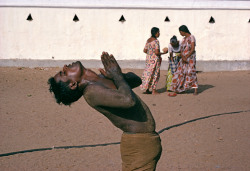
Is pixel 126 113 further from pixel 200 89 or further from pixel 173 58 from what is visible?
pixel 200 89

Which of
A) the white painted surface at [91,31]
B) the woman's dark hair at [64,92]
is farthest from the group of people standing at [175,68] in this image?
the woman's dark hair at [64,92]

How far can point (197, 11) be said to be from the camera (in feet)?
48.4

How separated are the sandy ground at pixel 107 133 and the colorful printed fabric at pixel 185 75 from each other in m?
0.31

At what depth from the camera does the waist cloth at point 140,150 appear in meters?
3.47

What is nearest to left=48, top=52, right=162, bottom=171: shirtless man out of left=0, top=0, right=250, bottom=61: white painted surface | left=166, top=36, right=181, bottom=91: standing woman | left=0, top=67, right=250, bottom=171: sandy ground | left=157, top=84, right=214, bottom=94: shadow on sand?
left=0, top=67, right=250, bottom=171: sandy ground

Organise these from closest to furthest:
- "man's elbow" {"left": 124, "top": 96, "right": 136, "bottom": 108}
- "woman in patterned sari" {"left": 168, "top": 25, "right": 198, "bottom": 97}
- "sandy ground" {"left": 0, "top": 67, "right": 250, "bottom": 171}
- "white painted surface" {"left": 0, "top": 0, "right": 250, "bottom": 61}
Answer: "man's elbow" {"left": 124, "top": 96, "right": 136, "bottom": 108} < "sandy ground" {"left": 0, "top": 67, "right": 250, "bottom": 171} < "woman in patterned sari" {"left": 168, "top": 25, "right": 198, "bottom": 97} < "white painted surface" {"left": 0, "top": 0, "right": 250, "bottom": 61}

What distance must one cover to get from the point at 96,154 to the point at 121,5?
8.80 meters

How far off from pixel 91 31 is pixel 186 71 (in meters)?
4.68

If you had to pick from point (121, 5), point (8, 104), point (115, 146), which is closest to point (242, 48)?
point (121, 5)

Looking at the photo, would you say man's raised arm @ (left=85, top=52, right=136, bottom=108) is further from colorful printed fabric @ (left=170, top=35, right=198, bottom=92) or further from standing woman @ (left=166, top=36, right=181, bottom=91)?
standing woman @ (left=166, top=36, right=181, bottom=91)

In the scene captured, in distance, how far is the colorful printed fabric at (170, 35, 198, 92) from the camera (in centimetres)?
1098

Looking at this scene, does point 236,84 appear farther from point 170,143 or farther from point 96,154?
point 96,154

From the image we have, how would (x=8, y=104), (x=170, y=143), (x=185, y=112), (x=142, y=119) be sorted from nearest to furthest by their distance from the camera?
(x=142, y=119) < (x=170, y=143) < (x=185, y=112) < (x=8, y=104)

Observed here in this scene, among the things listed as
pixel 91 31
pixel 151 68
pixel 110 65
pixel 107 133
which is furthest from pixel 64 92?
pixel 91 31
